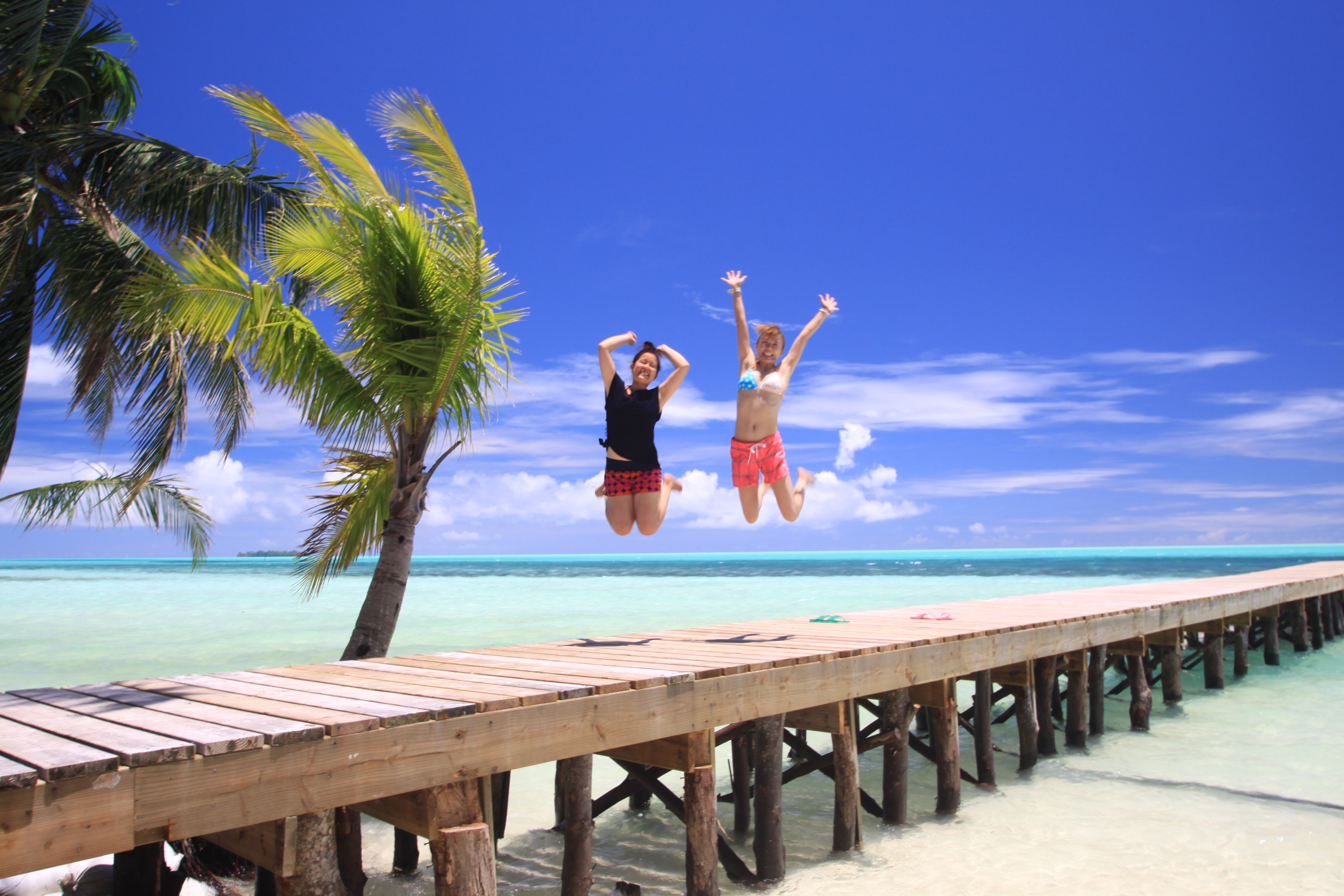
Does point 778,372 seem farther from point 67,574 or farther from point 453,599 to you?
point 67,574

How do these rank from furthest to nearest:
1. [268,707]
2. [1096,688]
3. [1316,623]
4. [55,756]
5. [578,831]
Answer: [1316,623] < [1096,688] < [578,831] < [268,707] < [55,756]

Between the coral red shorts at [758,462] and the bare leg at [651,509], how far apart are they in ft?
2.29

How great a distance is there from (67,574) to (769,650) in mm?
86474

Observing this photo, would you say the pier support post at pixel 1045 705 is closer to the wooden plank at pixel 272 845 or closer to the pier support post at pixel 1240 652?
the pier support post at pixel 1240 652

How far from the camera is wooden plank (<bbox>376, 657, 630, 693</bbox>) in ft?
15.0

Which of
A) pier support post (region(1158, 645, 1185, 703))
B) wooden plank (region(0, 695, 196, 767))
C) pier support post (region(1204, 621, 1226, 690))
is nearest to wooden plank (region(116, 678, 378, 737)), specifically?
wooden plank (region(0, 695, 196, 767))

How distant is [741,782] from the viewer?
22.9ft

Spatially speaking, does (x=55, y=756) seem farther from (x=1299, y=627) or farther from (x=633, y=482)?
(x=1299, y=627)

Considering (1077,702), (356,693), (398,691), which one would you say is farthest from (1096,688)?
(356,693)

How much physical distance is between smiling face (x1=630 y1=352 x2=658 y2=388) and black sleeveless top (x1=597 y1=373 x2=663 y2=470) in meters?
0.07

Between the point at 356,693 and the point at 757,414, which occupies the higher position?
the point at 757,414

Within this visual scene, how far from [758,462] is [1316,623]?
15706 mm

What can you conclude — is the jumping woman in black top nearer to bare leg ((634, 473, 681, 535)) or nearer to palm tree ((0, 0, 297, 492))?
bare leg ((634, 473, 681, 535))

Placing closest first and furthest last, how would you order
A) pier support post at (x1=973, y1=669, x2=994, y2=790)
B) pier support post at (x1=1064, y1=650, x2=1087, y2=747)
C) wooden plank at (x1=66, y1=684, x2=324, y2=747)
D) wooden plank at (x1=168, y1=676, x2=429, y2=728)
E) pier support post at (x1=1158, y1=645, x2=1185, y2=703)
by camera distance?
→ 1. wooden plank at (x1=66, y1=684, x2=324, y2=747)
2. wooden plank at (x1=168, y1=676, x2=429, y2=728)
3. pier support post at (x1=973, y1=669, x2=994, y2=790)
4. pier support post at (x1=1064, y1=650, x2=1087, y2=747)
5. pier support post at (x1=1158, y1=645, x2=1185, y2=703)
